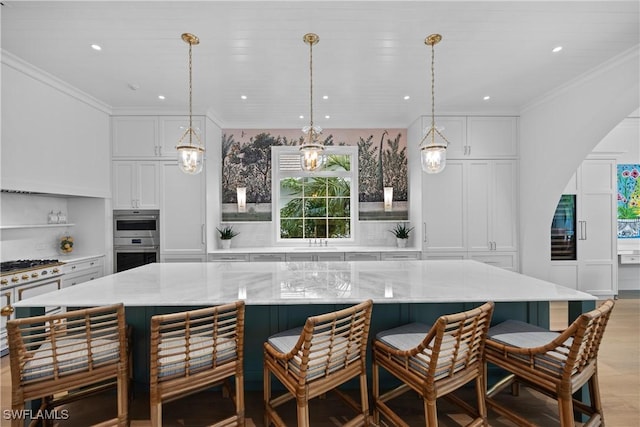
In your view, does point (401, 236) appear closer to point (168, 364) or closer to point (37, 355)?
point (168, 364)

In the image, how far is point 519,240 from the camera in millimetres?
4113

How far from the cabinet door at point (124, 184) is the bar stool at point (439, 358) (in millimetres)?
3845

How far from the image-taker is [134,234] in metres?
4.01

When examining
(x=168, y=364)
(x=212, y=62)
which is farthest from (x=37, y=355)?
(x=212, y=62)

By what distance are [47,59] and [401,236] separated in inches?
177

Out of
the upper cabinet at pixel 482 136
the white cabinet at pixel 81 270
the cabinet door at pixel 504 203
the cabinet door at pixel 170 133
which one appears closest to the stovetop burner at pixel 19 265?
the white cabinet at pixel 81 270

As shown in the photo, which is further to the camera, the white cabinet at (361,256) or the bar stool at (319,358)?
the white cabinet at (361,256)

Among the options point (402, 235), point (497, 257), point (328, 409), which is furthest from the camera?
point (402, 235)

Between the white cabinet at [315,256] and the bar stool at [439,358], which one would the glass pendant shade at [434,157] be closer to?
the bar stool at [439,358]

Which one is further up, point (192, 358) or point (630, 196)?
point (630, 196)

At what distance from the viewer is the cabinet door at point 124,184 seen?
399 cm

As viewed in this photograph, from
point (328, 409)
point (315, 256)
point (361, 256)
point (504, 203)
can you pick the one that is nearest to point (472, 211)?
point (504, 203)

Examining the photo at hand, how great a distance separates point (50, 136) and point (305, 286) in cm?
331

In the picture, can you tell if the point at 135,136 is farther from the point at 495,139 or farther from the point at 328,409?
the point at 495,139
